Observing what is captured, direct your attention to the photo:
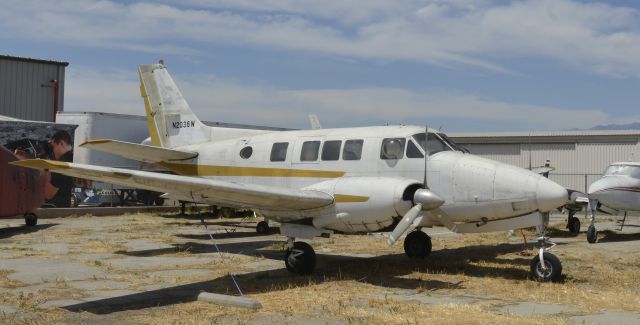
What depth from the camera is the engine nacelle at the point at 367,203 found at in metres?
12.1

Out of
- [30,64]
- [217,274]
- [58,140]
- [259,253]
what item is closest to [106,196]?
[58,140]

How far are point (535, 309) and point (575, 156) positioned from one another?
35.3 metres

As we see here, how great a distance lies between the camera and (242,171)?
16766 mm

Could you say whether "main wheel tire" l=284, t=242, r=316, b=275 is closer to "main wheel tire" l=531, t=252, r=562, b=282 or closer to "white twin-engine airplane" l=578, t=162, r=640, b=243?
"main wheel tire" l=531, t=252, r=562, b=282

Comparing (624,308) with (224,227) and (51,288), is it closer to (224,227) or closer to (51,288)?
(51,288)

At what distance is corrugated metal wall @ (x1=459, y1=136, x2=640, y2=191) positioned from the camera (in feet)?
133

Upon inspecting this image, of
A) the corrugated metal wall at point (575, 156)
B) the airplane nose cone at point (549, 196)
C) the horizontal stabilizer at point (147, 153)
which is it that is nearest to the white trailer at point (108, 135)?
the horizontal stabilizer at point (147, 153)

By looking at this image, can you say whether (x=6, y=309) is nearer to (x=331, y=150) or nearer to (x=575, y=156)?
(x=331, y=150)

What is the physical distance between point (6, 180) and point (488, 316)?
17.5m

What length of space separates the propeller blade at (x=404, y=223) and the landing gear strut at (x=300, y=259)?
6.87ft

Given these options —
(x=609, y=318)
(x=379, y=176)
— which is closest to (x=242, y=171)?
(x=379, y=176)

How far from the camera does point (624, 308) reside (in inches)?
393

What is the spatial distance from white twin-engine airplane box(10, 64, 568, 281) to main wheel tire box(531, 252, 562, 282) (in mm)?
19

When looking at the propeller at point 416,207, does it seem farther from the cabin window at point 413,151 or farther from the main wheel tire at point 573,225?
the main wheel tire at point 573,225
